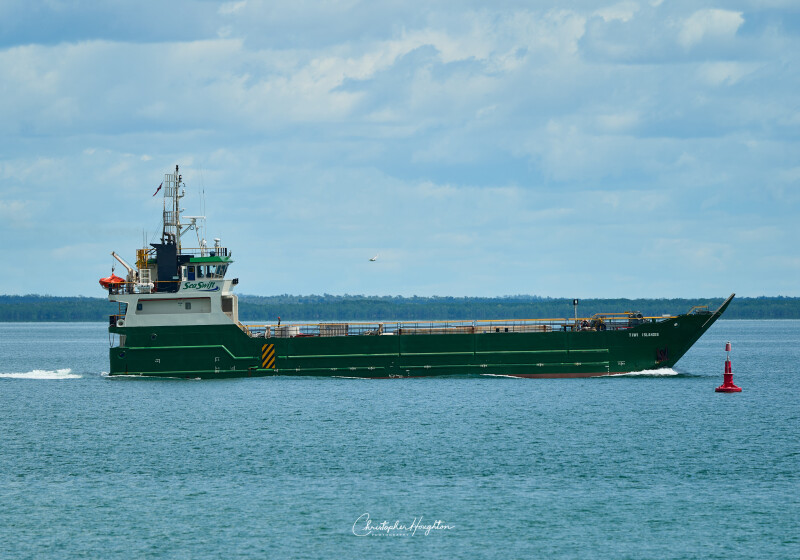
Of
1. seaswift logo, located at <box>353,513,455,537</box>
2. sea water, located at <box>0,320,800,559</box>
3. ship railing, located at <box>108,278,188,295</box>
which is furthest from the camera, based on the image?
ship railing, located at <box>108,278,188,295</box>

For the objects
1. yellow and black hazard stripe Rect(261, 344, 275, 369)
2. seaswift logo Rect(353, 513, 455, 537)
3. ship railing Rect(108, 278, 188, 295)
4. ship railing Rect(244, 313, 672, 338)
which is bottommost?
seaswift logo Rect(353, 513, 455, 537)

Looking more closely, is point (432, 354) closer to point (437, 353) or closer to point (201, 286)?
point (437, 353)

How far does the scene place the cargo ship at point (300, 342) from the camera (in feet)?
183

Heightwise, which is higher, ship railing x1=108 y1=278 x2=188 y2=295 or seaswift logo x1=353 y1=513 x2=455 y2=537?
ship railing x1=108 y1=278 x2=188 y2=295

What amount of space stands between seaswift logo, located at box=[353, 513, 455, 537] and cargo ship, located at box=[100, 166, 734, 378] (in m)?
29.2

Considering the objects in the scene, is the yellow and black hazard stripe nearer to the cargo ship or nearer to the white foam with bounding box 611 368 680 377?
the cargo ship

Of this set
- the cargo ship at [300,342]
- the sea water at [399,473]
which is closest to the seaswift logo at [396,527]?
the sea water at [399,473]

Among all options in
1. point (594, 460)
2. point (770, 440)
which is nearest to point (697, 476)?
point (594, 460)

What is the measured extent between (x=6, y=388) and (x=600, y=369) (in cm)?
3823

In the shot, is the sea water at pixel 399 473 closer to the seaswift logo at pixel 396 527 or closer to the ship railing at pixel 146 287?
the seaswift logo at pixel 396 527

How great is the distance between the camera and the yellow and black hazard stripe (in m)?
56.6

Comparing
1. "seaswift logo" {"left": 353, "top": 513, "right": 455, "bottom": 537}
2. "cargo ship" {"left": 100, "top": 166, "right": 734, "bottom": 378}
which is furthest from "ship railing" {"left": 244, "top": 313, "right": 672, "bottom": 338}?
"seaswift logo" {"left": 353, "top": 513, "right": 455, "bottom": 537}

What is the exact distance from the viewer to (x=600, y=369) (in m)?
57.8

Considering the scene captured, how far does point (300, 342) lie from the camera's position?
187ft
